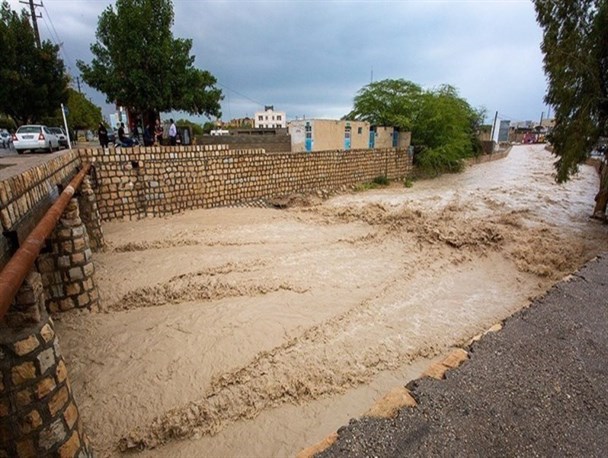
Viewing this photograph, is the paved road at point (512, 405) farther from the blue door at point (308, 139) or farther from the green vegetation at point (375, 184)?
the green vegetation at point (375, 184)

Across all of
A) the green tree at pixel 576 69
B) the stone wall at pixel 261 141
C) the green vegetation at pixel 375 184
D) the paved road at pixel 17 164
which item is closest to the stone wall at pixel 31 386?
the paved road at pixel 17 164

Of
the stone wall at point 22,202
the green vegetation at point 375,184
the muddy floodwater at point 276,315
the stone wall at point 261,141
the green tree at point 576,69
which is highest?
the green tree at point 576,69

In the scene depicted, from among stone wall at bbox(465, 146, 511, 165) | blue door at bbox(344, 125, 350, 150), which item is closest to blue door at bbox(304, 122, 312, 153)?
blue door at bbox(344, 125, 350, 150)

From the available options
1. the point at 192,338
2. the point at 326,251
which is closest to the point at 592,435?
the point at 192,338

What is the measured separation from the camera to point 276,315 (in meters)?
5.37

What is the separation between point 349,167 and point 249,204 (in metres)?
6.88

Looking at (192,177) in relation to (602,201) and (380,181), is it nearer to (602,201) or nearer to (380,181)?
(380,181)

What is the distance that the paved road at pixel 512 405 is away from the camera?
1975 mm

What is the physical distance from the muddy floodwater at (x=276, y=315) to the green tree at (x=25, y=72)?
46.3 ft

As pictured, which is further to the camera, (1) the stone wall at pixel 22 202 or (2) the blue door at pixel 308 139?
(2) the blue door at pixel 308 139

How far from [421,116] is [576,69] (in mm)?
13497

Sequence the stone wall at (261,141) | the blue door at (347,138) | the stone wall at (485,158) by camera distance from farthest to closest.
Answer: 1. the stone wall at (485,158)
2. the blue door at (347,138)
3. the stone wall at (261,141)

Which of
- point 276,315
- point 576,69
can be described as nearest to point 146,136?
point 276,315

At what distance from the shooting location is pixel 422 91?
22.3 metres
